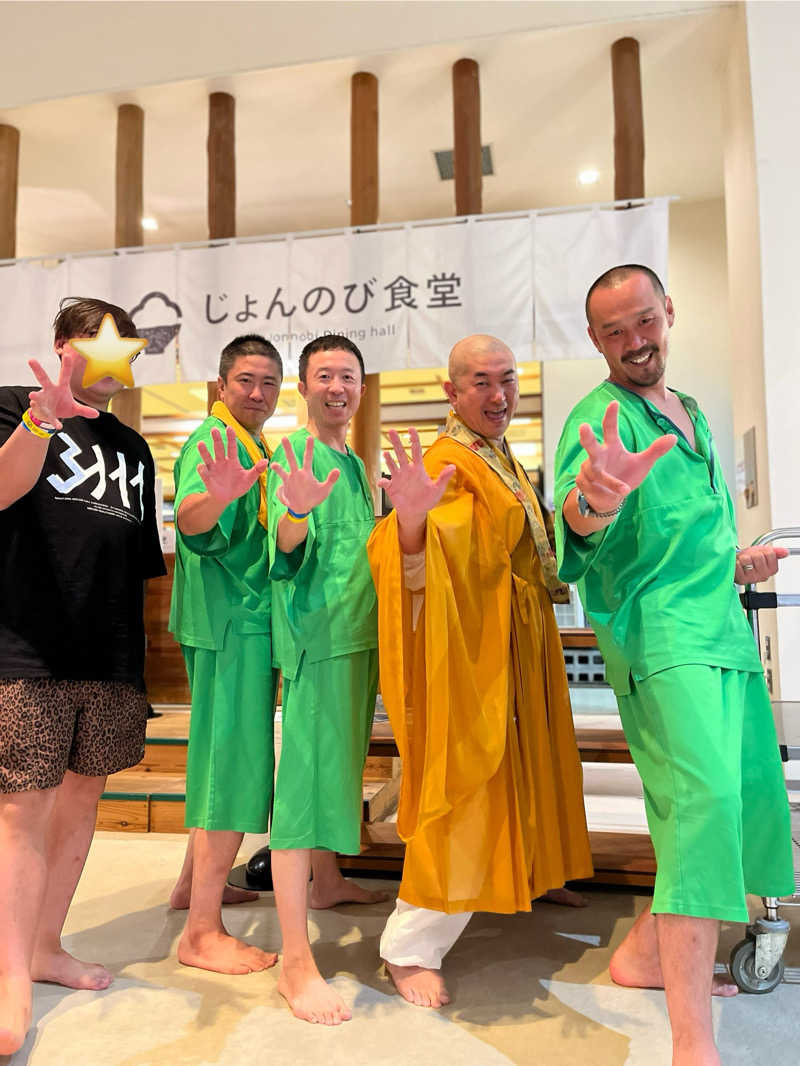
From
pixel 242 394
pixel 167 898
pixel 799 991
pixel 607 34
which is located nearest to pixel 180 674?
pixel 167 898

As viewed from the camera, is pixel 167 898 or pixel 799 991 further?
pixel 167 898

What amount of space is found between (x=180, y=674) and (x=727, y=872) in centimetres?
386

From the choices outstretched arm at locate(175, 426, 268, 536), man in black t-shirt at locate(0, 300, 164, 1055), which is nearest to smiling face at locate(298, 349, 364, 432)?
outstretched arm at locate(175, 426, 268, 536)

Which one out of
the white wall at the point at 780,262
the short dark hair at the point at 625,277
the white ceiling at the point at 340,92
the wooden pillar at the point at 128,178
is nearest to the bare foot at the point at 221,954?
the short dark hair at the point at 625,277

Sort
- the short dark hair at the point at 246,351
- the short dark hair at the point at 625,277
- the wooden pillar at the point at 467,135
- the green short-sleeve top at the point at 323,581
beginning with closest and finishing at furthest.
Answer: the short dark hair at the point at 625,277 → the green short-sleeve top at the point at 323,581 → the short dark hair at the point at 246,351 → the wooden pillar at the point at 467,135

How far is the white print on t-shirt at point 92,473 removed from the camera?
6.03ft

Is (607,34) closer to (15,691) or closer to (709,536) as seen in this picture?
(709,536)

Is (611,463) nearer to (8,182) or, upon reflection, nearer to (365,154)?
(365,154)

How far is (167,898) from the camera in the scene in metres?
2.57

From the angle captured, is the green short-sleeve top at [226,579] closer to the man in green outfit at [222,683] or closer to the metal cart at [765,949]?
the man in green outfit at [222,683]

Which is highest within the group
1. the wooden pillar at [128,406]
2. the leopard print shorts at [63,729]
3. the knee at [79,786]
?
the wooden pillar at [128,406]

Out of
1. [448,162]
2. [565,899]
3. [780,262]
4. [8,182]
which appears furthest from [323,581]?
[448,162]

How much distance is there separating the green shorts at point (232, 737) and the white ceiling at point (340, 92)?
14.1ft

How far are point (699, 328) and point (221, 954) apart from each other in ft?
Answer: 20.6
